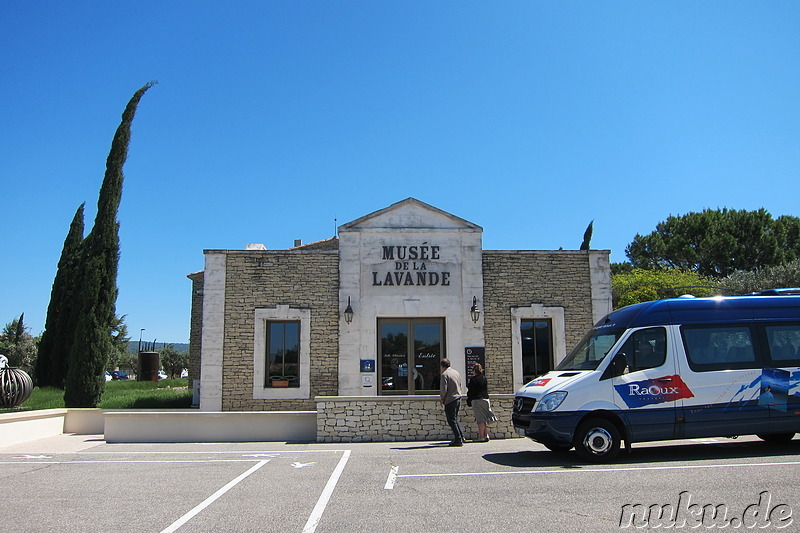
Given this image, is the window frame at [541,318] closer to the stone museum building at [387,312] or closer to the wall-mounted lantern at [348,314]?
the stone museum building at [387,312]

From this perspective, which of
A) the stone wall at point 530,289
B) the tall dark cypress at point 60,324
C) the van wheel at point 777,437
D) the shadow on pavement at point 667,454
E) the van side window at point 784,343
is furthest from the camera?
the tall dark cypress at point 60,324

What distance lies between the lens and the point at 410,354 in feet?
52.4

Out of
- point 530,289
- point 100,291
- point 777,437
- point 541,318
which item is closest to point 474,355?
point 541,318

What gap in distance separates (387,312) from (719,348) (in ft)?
26.8

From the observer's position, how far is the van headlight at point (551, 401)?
358 inches

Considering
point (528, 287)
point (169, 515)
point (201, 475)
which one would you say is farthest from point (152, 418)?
point (528, 287)

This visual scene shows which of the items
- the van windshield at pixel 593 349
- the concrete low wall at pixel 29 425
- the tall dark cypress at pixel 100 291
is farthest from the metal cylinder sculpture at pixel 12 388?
the van windshield at pixel 593 349

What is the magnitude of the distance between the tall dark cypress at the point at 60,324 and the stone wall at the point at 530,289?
1607 centimetres

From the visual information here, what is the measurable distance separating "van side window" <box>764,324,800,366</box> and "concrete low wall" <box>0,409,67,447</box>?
46.7 feet

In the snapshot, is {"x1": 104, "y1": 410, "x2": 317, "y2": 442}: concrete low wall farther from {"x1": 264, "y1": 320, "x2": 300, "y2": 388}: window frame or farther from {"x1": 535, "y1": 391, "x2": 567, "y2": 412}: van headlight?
{"x1": 535, "y1": 391, "x2": 567, "y2": 412}: van headlight

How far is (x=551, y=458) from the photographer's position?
9.51 meters

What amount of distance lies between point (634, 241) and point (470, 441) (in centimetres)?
4039

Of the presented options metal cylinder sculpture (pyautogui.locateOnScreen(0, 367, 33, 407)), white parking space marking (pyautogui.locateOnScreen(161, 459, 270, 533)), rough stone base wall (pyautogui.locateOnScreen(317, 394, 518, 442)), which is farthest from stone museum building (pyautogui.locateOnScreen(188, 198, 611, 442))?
white parking space marking (pyautogui.locateOnScreen(161, 459, 270, 533))

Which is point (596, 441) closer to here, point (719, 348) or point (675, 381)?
point (675, 381)
